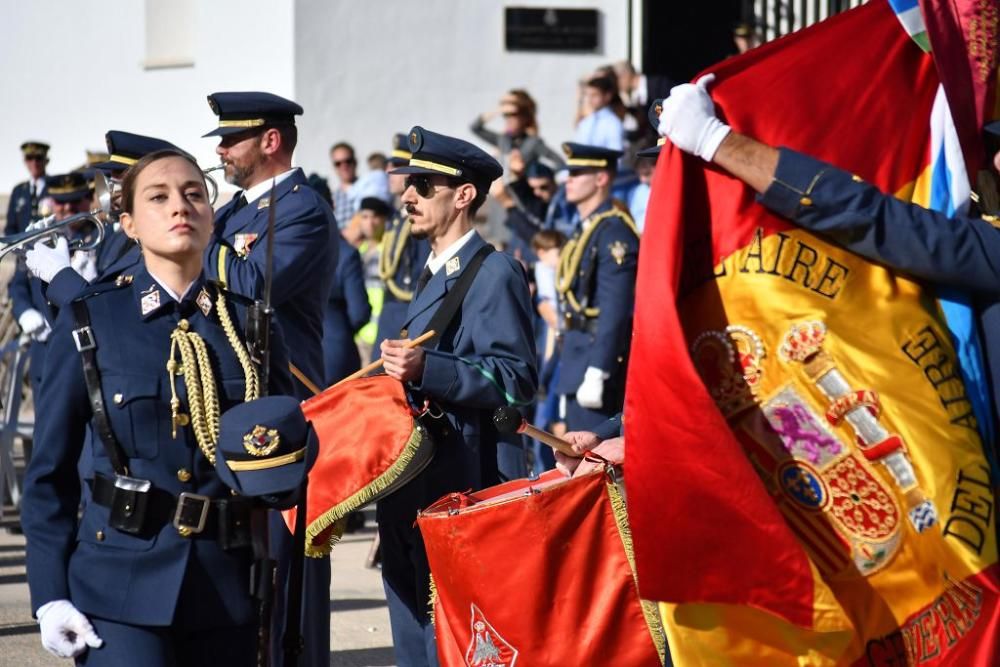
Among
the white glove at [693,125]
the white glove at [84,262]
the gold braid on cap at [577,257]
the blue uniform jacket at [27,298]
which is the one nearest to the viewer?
the white glove at [693,125]

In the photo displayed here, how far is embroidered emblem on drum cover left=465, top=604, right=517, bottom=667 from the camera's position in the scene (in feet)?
15.6

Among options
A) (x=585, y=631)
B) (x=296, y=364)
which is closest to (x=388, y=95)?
(x=296, y=364)

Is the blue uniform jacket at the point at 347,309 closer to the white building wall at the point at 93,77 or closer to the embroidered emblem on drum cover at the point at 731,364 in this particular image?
the white building wall at the point at 93,77

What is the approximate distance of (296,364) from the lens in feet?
20.8

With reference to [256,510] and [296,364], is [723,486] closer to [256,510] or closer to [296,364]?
[256,510]

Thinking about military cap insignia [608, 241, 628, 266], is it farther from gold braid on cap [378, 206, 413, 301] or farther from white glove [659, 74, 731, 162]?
white glove [659, 74, 731, 162]

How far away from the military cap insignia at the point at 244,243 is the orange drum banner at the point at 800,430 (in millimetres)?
2404

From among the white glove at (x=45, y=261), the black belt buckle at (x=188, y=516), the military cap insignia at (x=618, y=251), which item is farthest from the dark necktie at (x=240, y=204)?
the military cap insignia at (x=618, y=251)

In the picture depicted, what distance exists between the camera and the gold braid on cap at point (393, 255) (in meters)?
12.1

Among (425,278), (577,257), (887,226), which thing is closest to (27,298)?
(577,257)

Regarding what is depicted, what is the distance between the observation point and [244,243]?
6.29 m

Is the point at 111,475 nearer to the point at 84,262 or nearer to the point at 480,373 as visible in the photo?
the point at 480,373

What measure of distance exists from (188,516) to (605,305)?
5.60 metres

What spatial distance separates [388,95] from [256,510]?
1344cm
